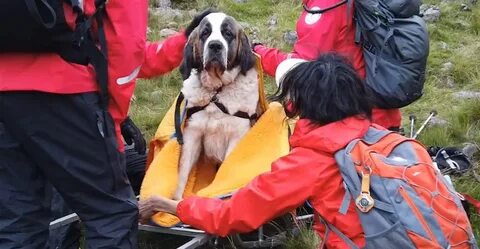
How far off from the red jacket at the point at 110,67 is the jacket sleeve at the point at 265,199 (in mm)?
556

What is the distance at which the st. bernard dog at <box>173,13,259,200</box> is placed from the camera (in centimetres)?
442

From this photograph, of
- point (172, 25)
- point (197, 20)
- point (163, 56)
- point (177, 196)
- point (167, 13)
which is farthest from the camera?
point (167, 13)

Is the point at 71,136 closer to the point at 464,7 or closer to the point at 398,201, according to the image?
the point at 398,201

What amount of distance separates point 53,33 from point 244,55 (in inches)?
74.9

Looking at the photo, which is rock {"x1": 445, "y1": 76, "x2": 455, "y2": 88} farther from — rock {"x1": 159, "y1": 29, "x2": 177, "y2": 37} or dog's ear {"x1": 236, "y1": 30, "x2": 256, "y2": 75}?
rock {"x1": 159, "y1": 29, "x2": 177, "y2": 37}

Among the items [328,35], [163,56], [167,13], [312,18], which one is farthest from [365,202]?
[167,13]

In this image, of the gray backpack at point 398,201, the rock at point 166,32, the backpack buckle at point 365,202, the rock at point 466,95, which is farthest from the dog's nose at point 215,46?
the rock at point 166,32

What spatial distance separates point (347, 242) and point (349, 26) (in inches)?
63.6

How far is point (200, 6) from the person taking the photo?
988 centimetres

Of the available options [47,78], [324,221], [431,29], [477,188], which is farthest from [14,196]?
[431,29]

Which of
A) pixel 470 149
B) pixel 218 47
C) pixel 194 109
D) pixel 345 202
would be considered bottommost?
pixel 470 149

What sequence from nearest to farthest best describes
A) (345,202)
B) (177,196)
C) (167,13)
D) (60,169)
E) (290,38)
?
(345,202) < (60,169) < (177,196) < (290,38) < (167,13)

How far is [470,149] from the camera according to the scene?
5.14 metres

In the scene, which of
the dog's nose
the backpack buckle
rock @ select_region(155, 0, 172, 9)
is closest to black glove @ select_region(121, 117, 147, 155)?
the dog's nose
